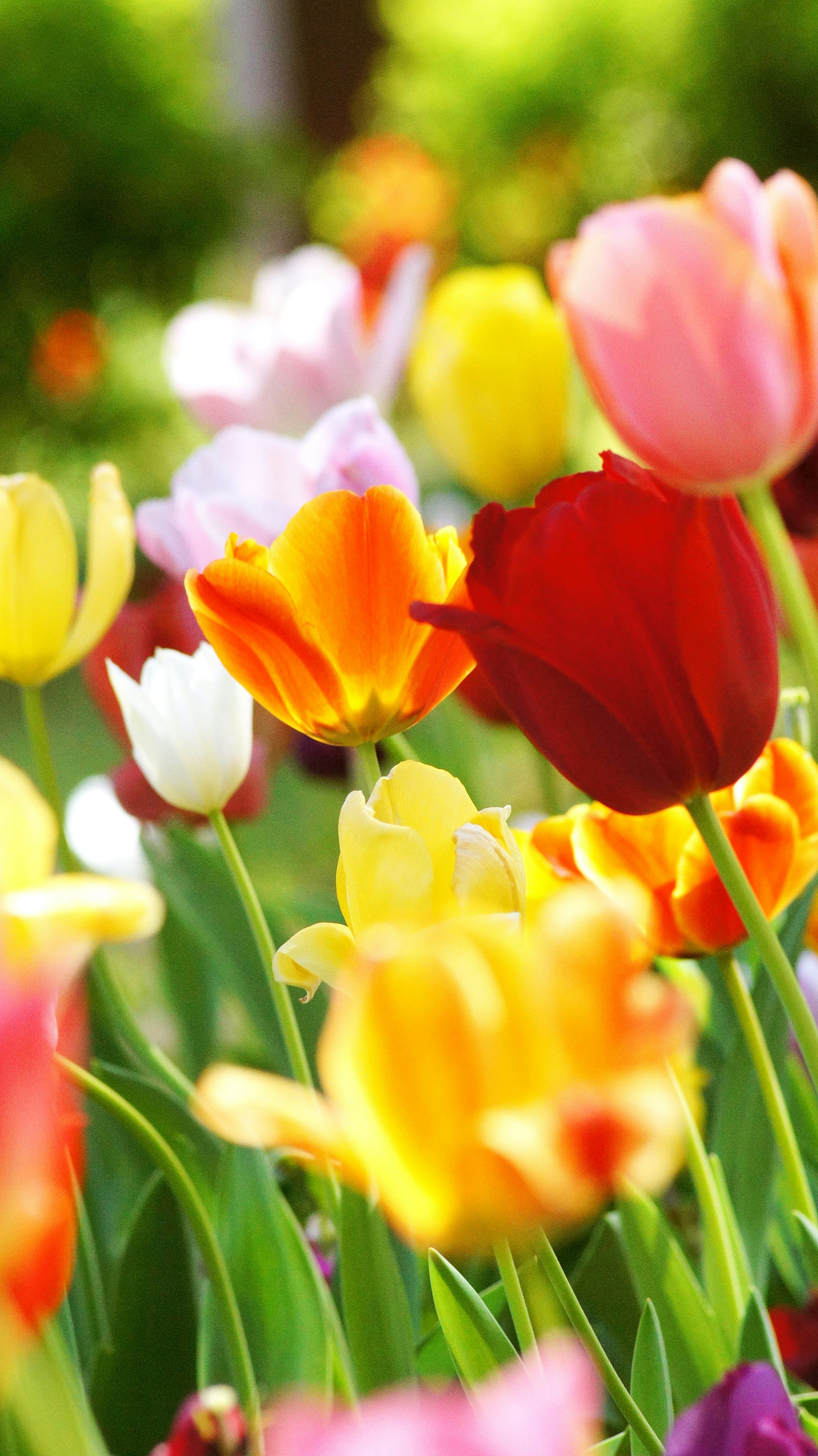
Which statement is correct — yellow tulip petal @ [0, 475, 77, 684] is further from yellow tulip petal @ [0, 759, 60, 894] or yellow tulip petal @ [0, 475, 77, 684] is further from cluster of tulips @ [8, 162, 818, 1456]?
yellow tulip petal @ [0, 759, 60, 894]

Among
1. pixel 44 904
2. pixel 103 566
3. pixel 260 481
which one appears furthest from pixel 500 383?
pixel 44 904

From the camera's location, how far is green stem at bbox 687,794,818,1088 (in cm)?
29

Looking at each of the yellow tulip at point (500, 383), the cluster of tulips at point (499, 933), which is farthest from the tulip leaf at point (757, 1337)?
the yellow tulip at point (500, 383)

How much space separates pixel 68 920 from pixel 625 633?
15cm

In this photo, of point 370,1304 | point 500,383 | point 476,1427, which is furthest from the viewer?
point 500,383

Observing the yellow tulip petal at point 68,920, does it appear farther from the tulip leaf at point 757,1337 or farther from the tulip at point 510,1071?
the tulip leaf at point 757,1337

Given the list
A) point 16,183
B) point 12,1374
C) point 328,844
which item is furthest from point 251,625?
point 16,183

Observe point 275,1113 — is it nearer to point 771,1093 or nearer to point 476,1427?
point 476,1427

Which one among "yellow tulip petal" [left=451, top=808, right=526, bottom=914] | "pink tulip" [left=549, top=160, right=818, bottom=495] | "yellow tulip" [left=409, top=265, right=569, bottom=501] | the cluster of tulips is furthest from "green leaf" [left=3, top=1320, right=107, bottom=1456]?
"yellow tulip" [left=409, top=265, right=569, bottom=501]

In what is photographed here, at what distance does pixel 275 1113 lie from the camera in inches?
8.1

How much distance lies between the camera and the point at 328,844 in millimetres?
1813

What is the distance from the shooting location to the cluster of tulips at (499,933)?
0.59 feet

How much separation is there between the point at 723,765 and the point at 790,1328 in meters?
0.18

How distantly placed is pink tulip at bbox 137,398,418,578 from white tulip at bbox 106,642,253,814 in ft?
0.13
